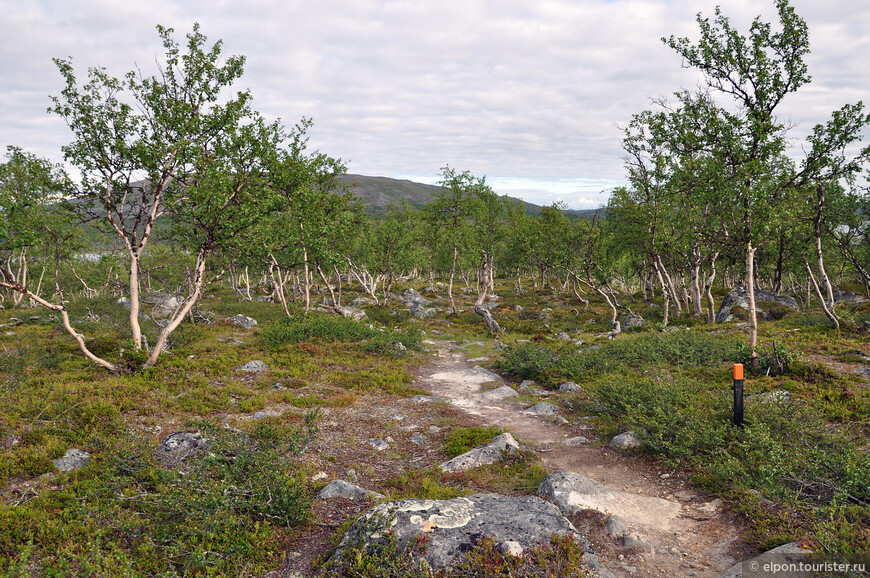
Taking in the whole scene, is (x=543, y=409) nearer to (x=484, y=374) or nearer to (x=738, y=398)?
(x=738, y=398)

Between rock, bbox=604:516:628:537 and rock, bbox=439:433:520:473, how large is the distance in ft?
10.6

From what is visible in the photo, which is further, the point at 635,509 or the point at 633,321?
the point at 633,321

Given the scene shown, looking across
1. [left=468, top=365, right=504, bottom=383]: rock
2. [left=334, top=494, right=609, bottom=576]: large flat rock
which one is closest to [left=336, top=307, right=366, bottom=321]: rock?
[left=468, top=365, right=504, bottom=383]: rock

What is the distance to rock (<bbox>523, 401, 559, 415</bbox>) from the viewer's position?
13.9 metres

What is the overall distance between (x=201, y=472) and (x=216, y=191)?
10.6 meters

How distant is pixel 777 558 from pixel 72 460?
42.9 ft

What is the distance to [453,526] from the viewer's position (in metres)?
6.16

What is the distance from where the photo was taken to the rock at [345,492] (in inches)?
319

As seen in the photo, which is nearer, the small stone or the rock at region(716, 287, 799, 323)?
the small stone

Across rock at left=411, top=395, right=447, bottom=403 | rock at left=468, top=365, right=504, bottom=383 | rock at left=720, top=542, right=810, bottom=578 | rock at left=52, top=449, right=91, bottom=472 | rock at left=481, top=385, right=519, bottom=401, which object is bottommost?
rock at left=468, top=365, right=504, bottom=383

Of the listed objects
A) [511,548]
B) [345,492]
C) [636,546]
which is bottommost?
[345,492]

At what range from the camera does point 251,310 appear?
34.7 metres

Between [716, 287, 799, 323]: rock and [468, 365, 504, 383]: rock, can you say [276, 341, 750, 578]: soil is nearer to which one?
[468, 365, 504, 383]: rock

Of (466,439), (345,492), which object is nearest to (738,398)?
(466,439)
